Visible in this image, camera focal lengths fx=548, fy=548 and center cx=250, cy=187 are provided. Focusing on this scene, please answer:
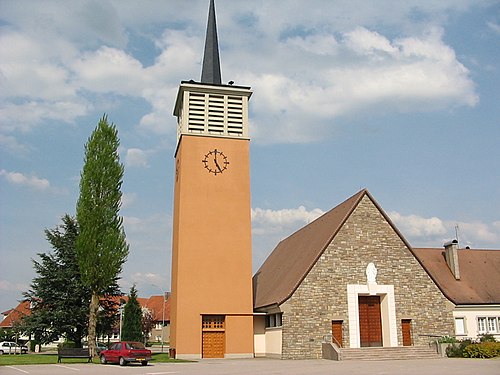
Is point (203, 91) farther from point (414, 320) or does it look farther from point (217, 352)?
point (414, 320)

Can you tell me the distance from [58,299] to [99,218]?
10.6 m

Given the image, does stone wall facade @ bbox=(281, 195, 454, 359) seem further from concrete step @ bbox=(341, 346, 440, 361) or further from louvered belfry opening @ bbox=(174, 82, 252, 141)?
louvered belfry opening @ bbox=(174, 82, 252, 141)

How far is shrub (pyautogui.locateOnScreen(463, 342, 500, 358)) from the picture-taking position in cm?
2667

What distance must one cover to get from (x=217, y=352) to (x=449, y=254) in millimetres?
18195

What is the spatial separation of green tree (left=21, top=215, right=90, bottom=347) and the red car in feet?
41.7

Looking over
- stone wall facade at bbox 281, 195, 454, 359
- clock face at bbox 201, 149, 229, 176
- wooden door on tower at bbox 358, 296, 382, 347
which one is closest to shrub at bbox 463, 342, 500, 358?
stone wall facade at bbox 281, 195, 454, 359

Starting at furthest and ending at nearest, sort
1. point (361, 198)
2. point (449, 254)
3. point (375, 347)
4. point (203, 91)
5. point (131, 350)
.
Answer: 1. point (449, 254)
2. point (203, 91)
3. point (361, 198)
4. point (375, 347)
5. point (131, 350)

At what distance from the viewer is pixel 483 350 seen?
2680 cm

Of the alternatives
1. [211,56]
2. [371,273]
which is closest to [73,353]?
[371,273]

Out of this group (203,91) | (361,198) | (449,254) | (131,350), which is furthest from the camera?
(449,254)

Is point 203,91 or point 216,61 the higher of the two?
point 216,61

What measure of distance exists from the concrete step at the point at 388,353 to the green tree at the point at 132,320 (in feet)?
101

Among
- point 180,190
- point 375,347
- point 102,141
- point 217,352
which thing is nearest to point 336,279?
point 375,347

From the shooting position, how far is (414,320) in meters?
31.8
